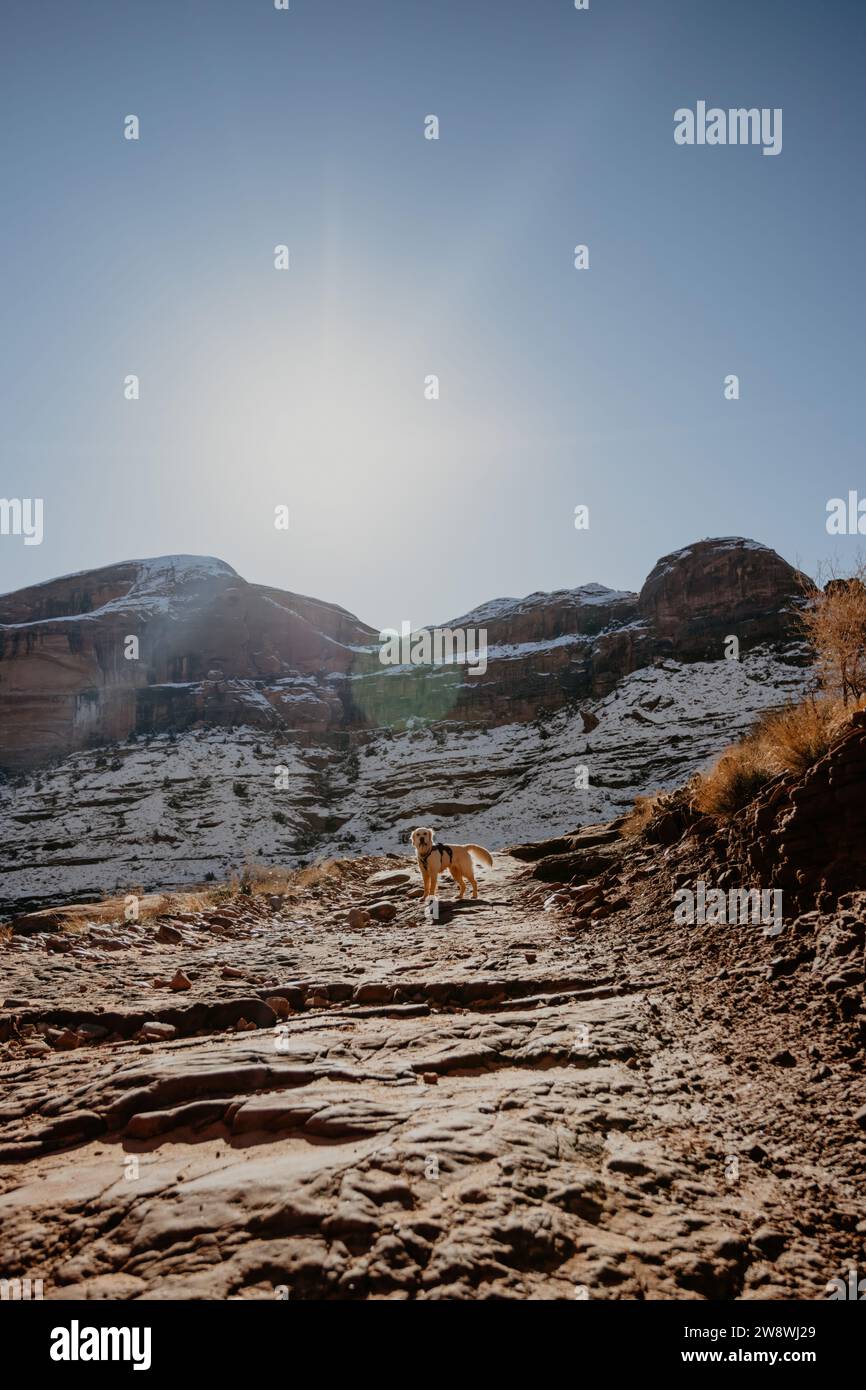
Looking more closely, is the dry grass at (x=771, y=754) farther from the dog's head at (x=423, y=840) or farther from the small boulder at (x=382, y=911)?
the small boulder at (x=382, y=911)

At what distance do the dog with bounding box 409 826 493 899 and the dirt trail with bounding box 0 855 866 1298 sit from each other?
4500mm

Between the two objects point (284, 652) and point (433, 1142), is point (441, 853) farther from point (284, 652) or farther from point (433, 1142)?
point (284, 652)

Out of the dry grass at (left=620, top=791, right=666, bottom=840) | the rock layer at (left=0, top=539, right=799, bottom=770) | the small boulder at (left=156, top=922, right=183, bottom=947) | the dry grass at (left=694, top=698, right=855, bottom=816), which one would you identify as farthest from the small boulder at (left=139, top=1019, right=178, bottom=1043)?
the rock layer at (left=0, top=539, right=799, bottom=770)

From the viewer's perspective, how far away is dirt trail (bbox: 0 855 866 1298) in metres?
1.80

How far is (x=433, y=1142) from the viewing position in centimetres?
241

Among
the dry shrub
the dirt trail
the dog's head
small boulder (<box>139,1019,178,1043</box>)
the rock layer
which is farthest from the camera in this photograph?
the rock layer

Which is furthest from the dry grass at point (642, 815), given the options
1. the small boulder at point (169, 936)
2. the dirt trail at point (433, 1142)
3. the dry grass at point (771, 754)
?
the small boulder at point (169, 936)

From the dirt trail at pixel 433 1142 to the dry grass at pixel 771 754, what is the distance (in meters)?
2.04

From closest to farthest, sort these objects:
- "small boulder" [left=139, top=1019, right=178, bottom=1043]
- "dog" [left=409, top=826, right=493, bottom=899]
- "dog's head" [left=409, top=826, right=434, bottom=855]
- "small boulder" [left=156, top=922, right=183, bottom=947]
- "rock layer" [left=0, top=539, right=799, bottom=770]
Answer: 1. "small boulder" [left=139, top=1019, right=178, bottom=1043]
2. "small boulder" [left=156, top=922, right=183, bottom=947]
3. "dog" [left=409, top=826, right=493, bottom=899]
4. "dog's head" [left=409, top=826, right=434, bottom=855]
5. "rock layer" [left=0, top=539, right=799, bottom=770]

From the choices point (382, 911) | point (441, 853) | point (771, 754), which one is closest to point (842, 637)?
point (771, 754)

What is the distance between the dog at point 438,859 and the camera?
957 centimetres

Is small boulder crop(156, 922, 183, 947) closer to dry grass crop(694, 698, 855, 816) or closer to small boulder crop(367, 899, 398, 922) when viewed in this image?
small boulder crop(367, 899, 398, 922)
